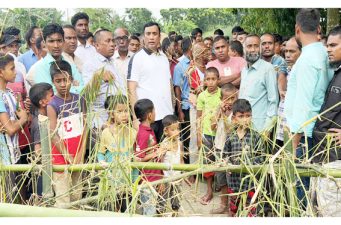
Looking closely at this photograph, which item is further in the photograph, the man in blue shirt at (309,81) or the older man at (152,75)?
the older man at (152,75)

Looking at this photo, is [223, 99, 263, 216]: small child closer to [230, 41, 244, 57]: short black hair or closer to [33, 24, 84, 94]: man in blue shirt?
[33, 24, 84, 94]: man in blue shirt

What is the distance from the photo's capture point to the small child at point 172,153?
2346mm

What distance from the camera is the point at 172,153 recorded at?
2.79 metres

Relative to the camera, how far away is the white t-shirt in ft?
16.5

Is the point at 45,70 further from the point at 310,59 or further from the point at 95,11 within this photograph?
the point at 310,59

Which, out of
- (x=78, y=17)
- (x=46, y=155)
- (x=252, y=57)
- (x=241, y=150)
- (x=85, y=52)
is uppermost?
(x=78, y=17)

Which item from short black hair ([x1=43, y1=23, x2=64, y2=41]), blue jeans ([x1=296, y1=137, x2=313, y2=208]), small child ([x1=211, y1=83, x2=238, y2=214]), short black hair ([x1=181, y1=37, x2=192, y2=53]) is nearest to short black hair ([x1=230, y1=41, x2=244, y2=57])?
short black hair ([x1=181, y1=37, x2=192, y2=53])

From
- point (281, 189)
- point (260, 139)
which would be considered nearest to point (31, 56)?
point (260, 139)

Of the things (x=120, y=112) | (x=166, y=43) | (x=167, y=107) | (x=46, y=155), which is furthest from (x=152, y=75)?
(x=46, y=155)

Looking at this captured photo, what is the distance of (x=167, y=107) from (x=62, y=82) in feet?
4.11

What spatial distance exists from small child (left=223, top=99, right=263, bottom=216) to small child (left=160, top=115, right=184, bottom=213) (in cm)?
23

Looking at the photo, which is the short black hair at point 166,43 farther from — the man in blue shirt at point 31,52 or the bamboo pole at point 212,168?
the bamboo pole at point 212,168

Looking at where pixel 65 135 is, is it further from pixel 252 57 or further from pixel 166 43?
pixel 166 43

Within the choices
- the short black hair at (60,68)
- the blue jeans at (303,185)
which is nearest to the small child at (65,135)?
the short black hair at (60,68)
